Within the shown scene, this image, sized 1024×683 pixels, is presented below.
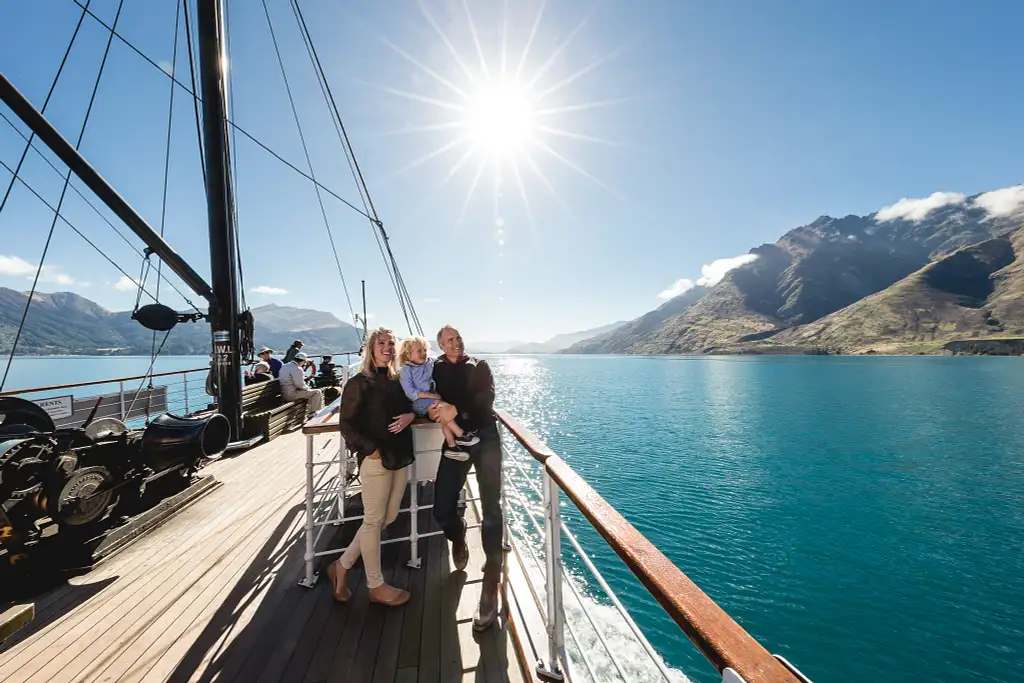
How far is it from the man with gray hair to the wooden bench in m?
6.66

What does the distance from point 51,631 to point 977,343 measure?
177508 millimetres

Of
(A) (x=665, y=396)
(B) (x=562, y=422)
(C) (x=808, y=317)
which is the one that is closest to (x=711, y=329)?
(C) (x=808, y=317)

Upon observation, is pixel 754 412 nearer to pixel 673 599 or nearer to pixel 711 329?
pixel 673 599

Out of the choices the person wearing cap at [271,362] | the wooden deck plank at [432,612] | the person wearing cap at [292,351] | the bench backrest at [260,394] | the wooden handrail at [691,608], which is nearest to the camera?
the wooden handrail at [691,608]

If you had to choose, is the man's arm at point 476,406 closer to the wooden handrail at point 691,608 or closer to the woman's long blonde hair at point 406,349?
the woman's long blonde hair at point 406,349

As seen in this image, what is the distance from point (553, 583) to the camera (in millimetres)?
2498

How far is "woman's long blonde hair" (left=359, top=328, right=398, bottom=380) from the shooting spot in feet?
10.8

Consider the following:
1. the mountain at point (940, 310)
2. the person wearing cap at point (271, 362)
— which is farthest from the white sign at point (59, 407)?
the mountain at point (940, 310)

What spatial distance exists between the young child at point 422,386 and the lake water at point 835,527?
6892 mm

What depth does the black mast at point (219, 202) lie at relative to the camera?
703 cm

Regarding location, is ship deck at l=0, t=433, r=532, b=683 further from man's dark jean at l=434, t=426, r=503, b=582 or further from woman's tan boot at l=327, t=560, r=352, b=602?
man's dark jean at l=434, t=426, r=503, b=582

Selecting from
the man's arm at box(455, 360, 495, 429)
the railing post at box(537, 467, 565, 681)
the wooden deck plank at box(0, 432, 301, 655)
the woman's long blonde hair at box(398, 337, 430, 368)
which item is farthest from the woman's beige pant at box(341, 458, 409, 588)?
the wooden deck plank at box(0, 432, 301, 655)

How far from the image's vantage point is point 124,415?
25.8ft

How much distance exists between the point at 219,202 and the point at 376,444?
255 inches
